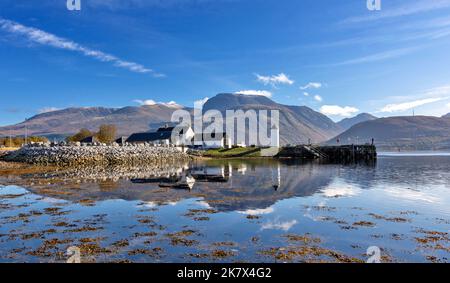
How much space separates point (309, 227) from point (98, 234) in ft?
38.7

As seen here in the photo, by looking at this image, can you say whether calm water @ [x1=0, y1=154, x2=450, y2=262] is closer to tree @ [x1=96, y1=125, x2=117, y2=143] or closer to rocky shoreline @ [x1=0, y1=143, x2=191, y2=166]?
rocky shoreline @ [x1=0, y1=143, x2=191, y2=166]

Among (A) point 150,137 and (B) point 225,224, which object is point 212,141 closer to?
(A) point 150,137

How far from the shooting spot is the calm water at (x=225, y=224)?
46.2 feet

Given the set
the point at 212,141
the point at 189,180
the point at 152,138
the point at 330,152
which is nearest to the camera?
the point at 189,180

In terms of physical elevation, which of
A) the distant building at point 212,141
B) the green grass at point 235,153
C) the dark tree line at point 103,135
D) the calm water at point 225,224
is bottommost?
the calm water at point 225,224

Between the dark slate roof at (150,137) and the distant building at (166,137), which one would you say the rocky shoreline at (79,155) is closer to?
the distant building at (166,137)

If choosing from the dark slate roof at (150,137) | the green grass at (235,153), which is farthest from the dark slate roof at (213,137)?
the green grass at (235,153)

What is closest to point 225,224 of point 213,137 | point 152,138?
point 213,137

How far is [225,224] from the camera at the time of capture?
19.3 metres

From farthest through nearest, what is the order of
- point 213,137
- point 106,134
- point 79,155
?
point 213,137
point 106,134
point 79,155

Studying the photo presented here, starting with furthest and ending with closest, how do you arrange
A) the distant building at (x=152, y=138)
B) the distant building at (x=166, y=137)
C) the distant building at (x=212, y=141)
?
the distant building at (x=212, y=141), the distant building at (x=166, y=137), the distant building at (x=152, y=138)

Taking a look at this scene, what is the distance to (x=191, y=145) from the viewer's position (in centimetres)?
14312
